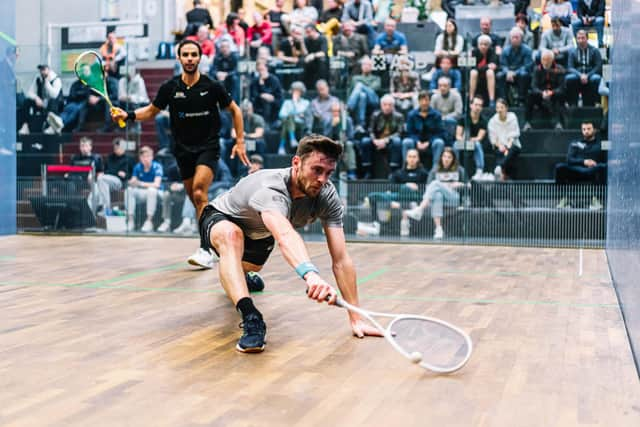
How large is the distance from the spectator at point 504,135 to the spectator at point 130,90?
9.70ft

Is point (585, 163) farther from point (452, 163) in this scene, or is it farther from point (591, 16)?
point (591, 16)

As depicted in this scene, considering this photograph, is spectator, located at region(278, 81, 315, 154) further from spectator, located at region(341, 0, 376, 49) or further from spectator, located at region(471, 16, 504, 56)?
spectator, located at region(341, 0, 376, 49)

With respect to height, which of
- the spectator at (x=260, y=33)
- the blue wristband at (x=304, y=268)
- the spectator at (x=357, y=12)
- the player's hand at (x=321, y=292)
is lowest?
the player's hand at (x=321, y=292)

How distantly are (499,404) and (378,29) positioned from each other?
721 cm

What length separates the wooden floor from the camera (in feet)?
6.03

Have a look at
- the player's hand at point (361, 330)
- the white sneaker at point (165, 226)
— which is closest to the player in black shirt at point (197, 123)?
the player's hand at point (361, 330)

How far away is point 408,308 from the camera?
11.0 ft

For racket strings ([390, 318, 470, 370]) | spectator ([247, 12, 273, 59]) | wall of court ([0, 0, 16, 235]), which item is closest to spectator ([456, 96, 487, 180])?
spectator ([247, 12, 273, 59])

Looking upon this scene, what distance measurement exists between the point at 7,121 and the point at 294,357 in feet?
19.1

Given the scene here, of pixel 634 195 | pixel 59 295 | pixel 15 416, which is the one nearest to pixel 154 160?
pixel 59 295

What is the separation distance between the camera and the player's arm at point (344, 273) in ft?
8.70

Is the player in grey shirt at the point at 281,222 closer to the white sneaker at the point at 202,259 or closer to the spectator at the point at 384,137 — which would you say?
the white sneaker at the point at 202,259

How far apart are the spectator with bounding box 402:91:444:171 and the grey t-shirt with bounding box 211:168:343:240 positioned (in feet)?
13.7

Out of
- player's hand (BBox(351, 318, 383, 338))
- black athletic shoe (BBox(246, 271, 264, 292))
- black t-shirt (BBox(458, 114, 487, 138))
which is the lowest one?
black athletic shoe (BBox(246, 271, 264, 292))
